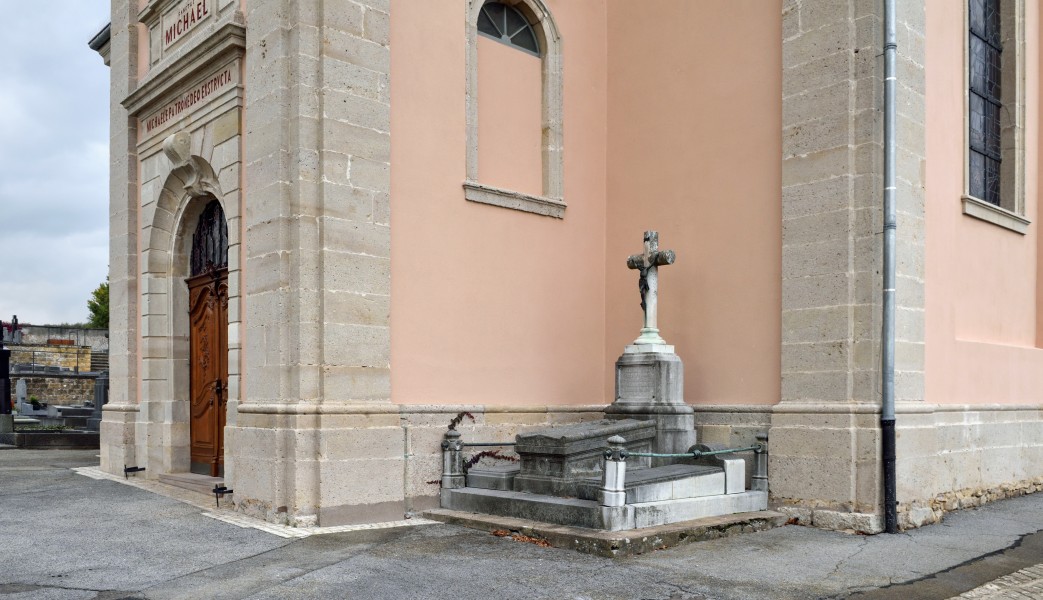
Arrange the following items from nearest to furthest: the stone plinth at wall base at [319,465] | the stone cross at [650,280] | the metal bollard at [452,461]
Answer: the stone plinth at wall base at [319,465]
the metal bollard at [452,461]
the stone cross at [650,280]

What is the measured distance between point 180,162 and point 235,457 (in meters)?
3.75

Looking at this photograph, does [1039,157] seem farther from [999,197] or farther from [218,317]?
[218,317]

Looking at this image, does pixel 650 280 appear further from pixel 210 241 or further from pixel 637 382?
pixel 210 241

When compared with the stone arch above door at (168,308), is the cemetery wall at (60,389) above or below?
below

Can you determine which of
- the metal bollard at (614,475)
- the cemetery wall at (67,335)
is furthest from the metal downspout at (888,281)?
the cemetery wall at (67,335)

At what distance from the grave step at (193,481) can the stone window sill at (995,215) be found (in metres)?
8.74

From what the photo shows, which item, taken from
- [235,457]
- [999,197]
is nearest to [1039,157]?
[999,197]

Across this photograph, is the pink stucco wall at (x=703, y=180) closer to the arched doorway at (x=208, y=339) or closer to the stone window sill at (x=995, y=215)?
the stone window sill at (x=995, y=215)

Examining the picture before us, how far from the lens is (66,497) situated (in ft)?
30.5

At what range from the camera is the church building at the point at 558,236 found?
809cm

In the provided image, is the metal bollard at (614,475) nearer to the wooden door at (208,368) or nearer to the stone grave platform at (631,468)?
the stone grave platform at (631,468)

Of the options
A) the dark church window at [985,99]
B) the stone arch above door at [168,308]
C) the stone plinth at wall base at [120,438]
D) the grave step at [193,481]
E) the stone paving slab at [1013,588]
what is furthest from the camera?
the stone plinth at wall base at [120,438]

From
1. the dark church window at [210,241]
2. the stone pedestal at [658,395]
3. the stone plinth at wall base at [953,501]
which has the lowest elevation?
the stone plinth at wall base at [953,501]

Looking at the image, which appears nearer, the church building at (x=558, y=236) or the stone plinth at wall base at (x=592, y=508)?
the stone plinth at wall base at (x=592, y=508)
